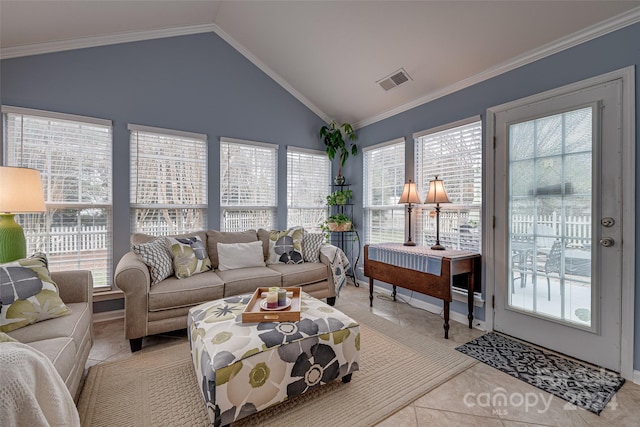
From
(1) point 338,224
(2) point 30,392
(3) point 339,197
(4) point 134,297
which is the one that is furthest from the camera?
(3) point 339,197

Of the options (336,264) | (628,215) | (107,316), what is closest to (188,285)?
(107,316)

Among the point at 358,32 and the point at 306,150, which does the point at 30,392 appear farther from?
the point at 306,150

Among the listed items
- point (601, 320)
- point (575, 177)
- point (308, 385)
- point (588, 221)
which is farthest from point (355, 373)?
point (575, 177)

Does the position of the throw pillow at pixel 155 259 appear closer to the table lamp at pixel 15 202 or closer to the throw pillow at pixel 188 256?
the throw pillow at pixel 188 256

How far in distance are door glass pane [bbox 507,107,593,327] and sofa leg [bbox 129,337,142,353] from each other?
3147mm

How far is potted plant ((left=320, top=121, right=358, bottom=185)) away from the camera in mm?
4262

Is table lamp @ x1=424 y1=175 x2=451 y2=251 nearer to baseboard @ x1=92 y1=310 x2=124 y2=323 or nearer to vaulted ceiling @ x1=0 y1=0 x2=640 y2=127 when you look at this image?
vaulted ceiling @ x1=0 y1=0 x2=640 y2=127

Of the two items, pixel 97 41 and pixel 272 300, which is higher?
pixel 97 41

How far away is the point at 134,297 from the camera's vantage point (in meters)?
2.21

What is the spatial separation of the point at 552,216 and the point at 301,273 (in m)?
2.25

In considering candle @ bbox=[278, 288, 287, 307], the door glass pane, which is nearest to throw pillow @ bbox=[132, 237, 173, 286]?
candle @ bbox=[278, 288, 287, 307]

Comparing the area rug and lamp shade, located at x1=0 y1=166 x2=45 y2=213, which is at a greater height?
lamp shade, located at x1=0 y1=166 x2=45 y2=213

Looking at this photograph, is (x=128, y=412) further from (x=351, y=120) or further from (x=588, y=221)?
(x=351, y=120)

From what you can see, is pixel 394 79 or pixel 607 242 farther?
pixel 394 79
